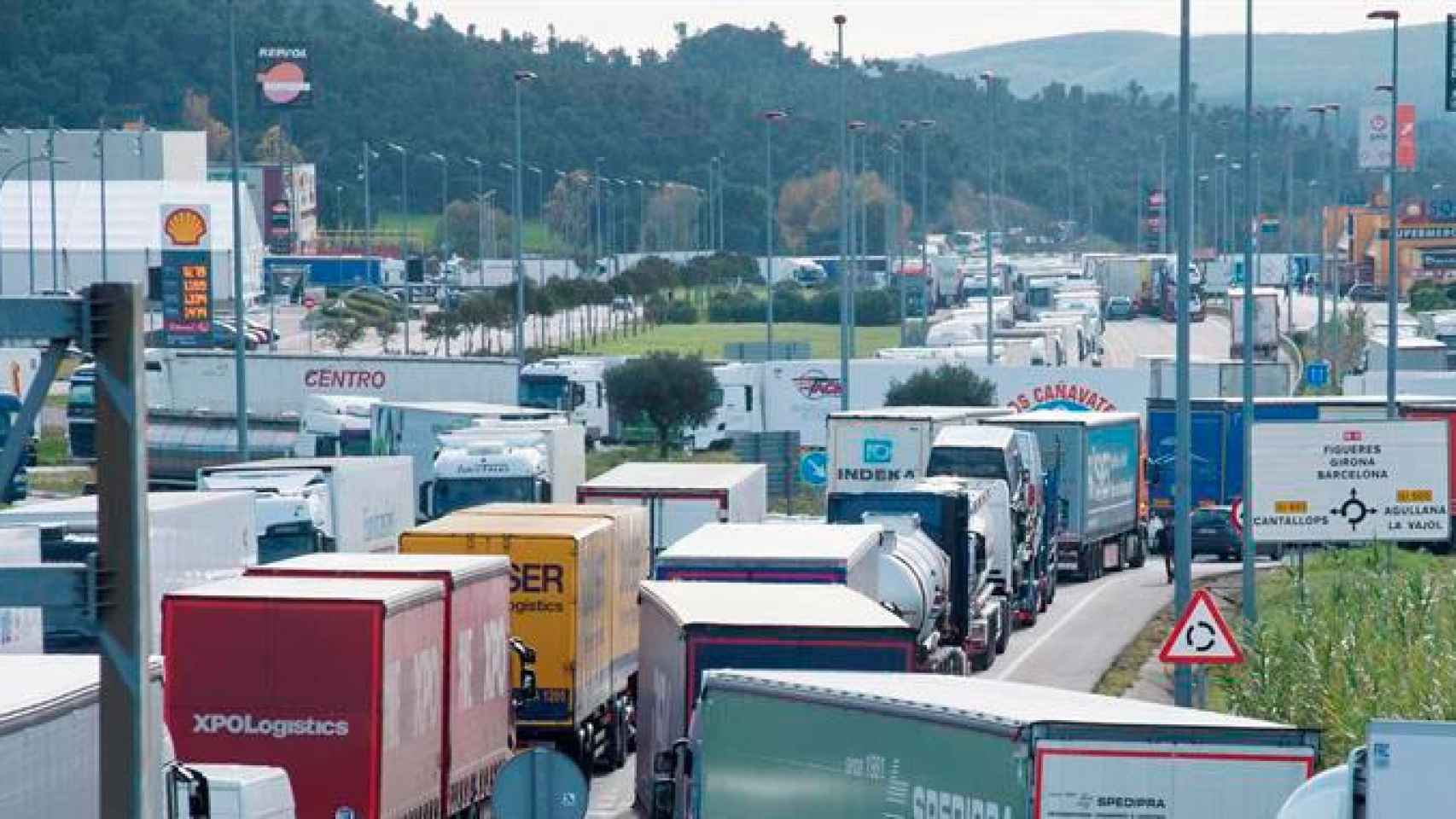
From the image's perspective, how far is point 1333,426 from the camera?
120 ft

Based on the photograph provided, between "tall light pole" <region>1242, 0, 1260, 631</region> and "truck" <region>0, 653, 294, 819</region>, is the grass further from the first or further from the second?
"truck" <region>0, 653, 294, 819</region>

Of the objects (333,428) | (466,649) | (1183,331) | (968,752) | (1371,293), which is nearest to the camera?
(968,752)

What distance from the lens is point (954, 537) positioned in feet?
118

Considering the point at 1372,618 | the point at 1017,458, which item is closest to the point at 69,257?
the point at 1017,458

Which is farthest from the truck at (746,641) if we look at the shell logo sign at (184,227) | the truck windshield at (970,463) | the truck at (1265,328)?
the shell logo sign at (184,227)

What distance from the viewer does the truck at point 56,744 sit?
13.3 metres

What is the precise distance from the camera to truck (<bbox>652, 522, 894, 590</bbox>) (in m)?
27.0

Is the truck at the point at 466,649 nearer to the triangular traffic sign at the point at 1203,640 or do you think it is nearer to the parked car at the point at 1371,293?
the triangular traffic sign at the point at 1203,640

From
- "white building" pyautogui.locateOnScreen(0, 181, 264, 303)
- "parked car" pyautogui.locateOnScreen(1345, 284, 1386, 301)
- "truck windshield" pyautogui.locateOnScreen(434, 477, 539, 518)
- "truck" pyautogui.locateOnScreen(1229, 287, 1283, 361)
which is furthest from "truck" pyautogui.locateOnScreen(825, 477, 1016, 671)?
"parked car" pyautogui.locateOnScreen(1345, 284, 1386, 301)

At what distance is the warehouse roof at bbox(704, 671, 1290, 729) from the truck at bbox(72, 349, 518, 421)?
5019 centimetres

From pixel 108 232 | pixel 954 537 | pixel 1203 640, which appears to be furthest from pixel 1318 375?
pixel 108 232

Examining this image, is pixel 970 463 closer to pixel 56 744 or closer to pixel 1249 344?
pixel 1249 344

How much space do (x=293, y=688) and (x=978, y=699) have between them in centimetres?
697

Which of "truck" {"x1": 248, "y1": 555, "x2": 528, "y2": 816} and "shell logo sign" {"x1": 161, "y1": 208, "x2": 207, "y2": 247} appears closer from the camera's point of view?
"truck" {"x1": 248, "y1": 555, "x2": 528, "y2": 816}
